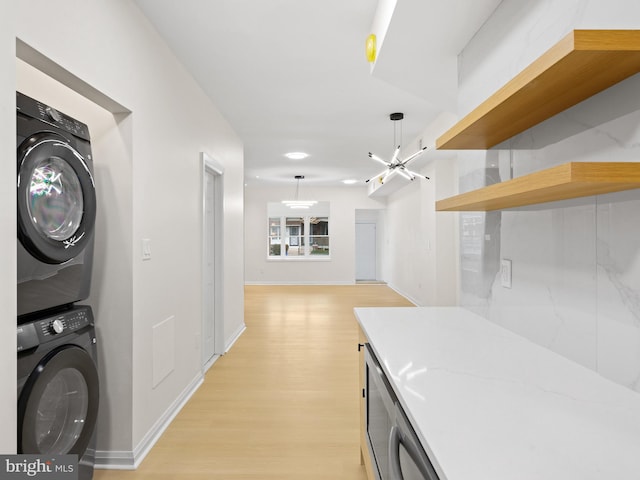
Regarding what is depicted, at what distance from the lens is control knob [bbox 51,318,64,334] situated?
1601 mm

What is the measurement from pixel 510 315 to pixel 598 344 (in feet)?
1.72

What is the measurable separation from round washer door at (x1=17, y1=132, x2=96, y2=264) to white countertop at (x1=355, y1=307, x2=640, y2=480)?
1334 millimetres

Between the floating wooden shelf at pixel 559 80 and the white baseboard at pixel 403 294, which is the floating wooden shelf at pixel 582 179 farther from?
the white baseboard at pixel 403 294

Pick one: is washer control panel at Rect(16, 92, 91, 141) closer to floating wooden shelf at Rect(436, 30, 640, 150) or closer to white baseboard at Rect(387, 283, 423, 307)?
floating wooden shelf at Rect(436, 30, 640, 150)

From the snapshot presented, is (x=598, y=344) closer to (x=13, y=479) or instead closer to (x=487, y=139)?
(x=487, y=139)

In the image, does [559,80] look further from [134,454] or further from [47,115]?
[134,454]

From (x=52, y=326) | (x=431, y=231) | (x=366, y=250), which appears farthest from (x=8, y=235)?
(x=366, y=250)

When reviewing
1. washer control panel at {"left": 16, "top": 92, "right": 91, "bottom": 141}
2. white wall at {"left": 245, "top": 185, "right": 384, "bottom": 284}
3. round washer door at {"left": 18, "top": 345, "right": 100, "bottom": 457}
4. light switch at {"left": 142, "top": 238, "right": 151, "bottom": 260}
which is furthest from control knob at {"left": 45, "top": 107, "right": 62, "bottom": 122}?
white wall at {"left": 245, "top": 185, "right": 384, "bottom": 284}

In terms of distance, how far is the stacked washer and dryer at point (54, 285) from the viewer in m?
1.40

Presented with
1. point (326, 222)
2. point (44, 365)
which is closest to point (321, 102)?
point (44, 365)

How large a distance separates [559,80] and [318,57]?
216cm

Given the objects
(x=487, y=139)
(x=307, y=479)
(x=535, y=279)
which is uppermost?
(x=487, y=139)

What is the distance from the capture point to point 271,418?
2738 millimetres

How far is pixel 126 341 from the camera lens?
212cm
